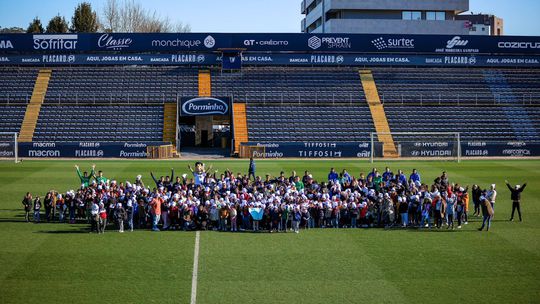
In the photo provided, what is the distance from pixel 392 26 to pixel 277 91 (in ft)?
70.7

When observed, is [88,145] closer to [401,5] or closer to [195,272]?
[195,272]

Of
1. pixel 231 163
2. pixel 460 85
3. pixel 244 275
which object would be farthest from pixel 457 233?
pixel 460 85

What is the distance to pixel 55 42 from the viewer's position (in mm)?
52156

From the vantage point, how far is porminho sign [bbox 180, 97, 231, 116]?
47.4 metres

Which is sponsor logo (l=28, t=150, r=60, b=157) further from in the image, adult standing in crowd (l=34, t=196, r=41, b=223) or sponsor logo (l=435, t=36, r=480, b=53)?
sponsor logo (l=435, t=36, r=480, b=53)

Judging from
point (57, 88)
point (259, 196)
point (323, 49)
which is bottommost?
point (259, 196)

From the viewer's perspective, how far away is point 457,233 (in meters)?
20.6

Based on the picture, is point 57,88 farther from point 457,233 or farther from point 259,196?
point 457,233

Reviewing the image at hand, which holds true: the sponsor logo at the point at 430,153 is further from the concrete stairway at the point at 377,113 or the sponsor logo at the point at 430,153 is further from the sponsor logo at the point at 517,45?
the sponsor logo at the point at 517,45

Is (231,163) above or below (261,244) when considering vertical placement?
above

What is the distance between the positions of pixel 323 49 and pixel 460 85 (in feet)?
40.1

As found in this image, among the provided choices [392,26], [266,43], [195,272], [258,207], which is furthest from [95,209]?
[392,26]

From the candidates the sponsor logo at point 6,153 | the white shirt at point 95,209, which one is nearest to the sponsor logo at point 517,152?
the white shirt at point 95,209

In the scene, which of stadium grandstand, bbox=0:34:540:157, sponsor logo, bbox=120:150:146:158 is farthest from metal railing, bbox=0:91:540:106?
sponsor logo, bbox=120:150:146:158
